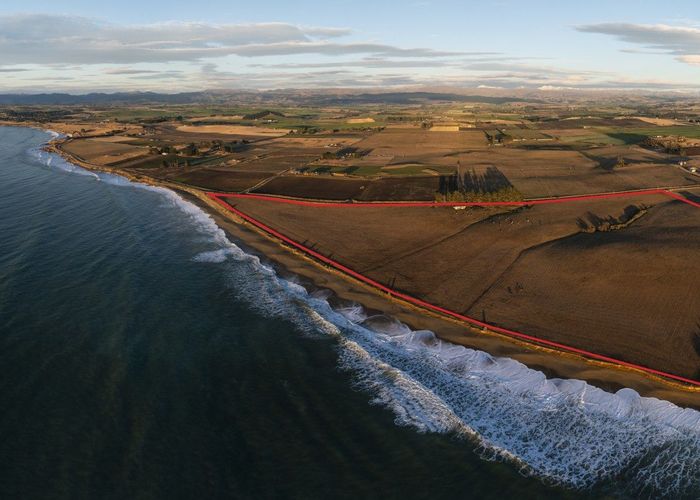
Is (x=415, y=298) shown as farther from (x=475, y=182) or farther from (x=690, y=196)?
(x=690, y=196)

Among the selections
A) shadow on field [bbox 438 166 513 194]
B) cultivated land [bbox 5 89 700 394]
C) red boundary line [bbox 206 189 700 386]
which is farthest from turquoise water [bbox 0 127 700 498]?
shadow on field [bbox 438 166 513 194]

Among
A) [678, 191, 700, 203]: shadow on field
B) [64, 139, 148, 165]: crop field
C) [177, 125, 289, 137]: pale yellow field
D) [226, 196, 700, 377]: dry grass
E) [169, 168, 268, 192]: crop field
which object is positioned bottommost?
[226, 196, 700, 377]: dry grass

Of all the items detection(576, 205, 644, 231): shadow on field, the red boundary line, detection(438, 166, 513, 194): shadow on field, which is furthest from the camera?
detection(438, 166, 513, 194): shadow on field

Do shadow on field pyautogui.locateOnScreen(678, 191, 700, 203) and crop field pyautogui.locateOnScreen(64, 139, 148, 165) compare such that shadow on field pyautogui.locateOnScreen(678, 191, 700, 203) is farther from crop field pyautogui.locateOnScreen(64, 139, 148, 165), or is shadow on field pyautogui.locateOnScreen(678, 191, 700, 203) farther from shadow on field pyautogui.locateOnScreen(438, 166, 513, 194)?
crop field pyautogui.locateOnScreen(64, 139, 148, 165)

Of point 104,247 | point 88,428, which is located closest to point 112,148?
point 104,247

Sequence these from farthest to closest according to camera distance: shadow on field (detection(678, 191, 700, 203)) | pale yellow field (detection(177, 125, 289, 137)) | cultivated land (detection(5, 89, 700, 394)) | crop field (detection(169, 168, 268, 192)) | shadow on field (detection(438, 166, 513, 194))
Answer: pale yellow field (detection(177, 125, 289, 137))
crop field (detection(169, 168, 268, 192))
shadow on field (detection(438, 166, 513, 194))
shadow on field (detection(678, 191, 700, 203))
cultivated land (detection(5, 89, 700, 394))

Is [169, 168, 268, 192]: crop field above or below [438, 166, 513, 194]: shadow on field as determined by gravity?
above

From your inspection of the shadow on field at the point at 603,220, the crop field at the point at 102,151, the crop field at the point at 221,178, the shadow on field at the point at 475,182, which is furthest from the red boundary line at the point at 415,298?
the crop field at the point at 102,151
